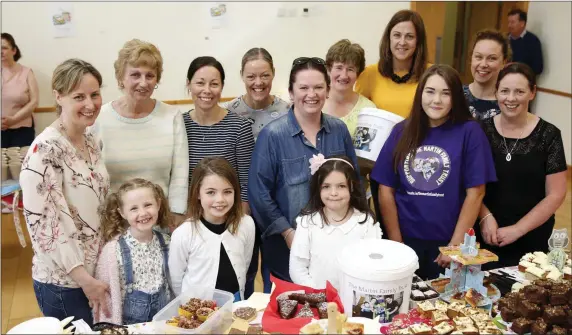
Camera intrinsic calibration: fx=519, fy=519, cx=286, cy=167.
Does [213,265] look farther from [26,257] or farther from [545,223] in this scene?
[26,257]

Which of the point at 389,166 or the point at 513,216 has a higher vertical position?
the point at 389,166

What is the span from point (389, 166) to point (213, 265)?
0.91m

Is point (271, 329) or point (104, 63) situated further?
→ point (104, 63)

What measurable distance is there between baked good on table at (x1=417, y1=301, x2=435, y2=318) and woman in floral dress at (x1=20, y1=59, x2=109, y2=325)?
1.19 metres

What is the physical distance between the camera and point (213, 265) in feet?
6.97

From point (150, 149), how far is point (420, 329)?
53.8 inches

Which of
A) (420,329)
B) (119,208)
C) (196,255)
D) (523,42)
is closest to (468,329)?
(420,329)

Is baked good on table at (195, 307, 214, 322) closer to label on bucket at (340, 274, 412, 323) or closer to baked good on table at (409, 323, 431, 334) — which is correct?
label on bucket at (340, 274, 412, 323)

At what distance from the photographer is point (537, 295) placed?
1737 mm

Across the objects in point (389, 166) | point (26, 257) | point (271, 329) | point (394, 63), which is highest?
point (394, 63)

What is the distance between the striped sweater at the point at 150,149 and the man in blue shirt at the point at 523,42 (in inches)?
202

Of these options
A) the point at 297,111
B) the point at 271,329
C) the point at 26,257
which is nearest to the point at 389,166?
the point at 297,111

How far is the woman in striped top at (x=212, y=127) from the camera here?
8.00 feet

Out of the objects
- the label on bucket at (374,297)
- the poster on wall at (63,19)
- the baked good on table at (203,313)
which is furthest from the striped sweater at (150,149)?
the poster on wall at (63,19)
